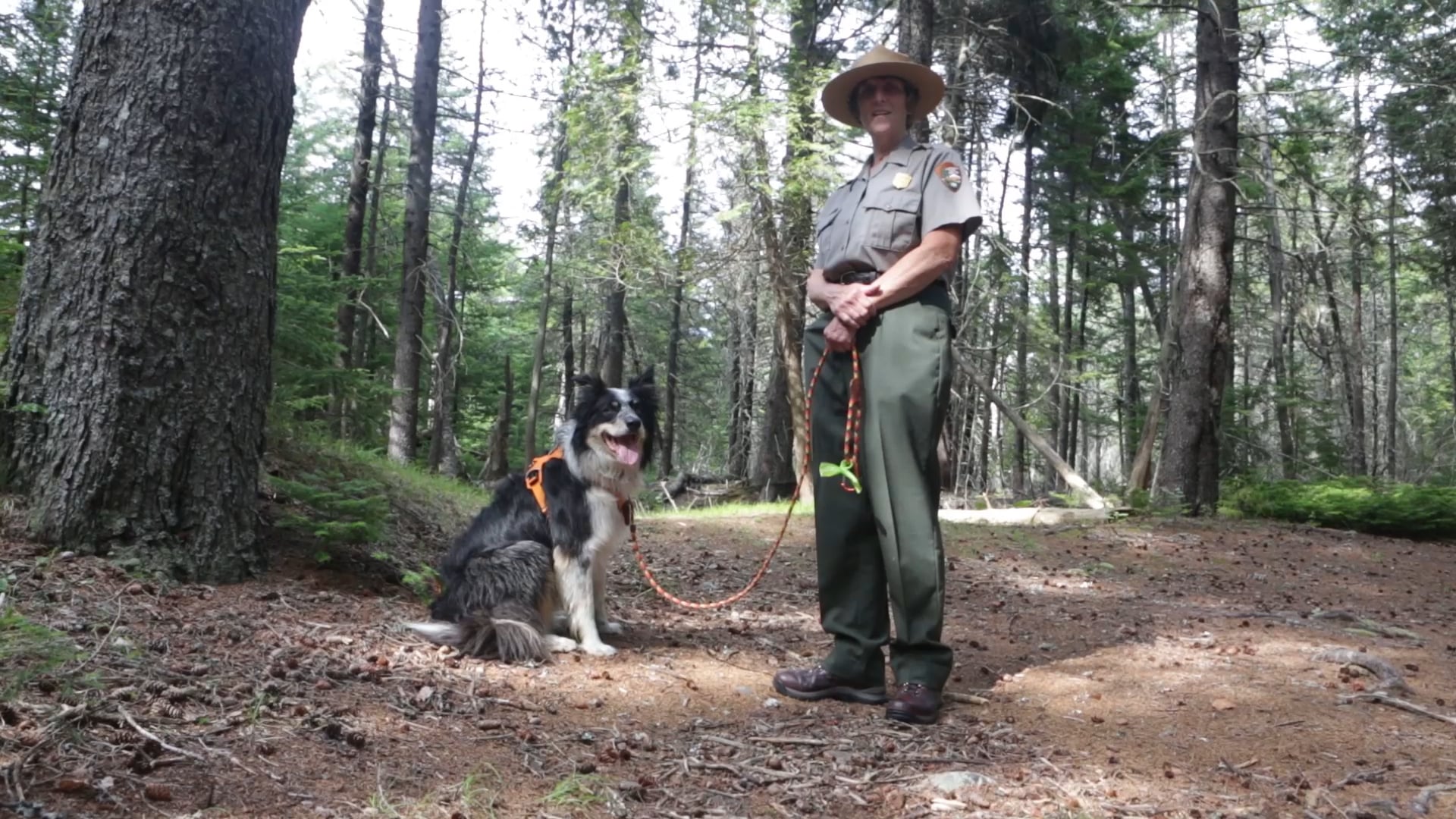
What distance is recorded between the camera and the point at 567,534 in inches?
175

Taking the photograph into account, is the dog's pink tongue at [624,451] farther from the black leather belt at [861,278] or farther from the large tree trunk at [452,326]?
the large tree trunk at [452,326]

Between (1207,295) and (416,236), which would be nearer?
(1207,295)

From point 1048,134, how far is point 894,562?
17.6 meters

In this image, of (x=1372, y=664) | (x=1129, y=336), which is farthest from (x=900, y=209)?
(x=1129, y=336)

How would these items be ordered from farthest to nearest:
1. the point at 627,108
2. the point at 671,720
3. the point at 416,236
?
the point at 416,236
the point at 627,108
the point at 671,720

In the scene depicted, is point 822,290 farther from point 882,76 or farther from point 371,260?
point 371,260

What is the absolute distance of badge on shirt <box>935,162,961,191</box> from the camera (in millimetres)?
3539

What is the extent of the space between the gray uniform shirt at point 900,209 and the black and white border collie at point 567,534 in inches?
53.3

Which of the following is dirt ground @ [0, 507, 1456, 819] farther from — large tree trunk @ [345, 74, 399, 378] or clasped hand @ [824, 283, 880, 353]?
large tree trunk @ [345, 74, 399, 378]

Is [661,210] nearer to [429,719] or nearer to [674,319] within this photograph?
[674,319]

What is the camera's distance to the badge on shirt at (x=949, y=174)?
3.54 m

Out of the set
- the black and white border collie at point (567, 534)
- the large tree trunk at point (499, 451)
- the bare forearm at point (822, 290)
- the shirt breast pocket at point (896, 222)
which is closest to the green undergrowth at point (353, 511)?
the black and white border collie at point (567, 534)

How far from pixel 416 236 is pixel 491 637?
34.8 feet

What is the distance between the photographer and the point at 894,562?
11.6 feet
